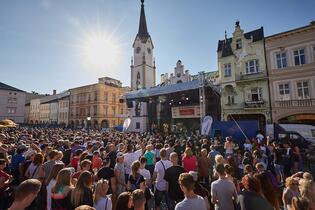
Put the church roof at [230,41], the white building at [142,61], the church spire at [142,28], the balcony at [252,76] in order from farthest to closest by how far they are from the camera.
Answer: the church spire at [142,28] → the white building at [142,61] → the church roof at [230,41] → the balcony at [252,76]

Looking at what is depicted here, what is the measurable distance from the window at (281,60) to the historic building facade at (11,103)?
6753cm

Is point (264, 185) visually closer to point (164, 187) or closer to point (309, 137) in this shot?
point (164, 187)

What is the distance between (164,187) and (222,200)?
1660 millimetres

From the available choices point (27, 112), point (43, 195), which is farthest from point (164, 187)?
point (27, 112)

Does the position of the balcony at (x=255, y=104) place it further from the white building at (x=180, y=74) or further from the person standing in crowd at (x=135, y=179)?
the person standing in crowd at (x=135, y=179)

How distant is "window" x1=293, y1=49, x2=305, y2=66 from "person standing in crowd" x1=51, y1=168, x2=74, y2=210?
22091mm

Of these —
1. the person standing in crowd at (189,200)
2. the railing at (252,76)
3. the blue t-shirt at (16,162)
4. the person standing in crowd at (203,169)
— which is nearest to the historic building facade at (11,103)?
the blue t-shirt at (16,162)

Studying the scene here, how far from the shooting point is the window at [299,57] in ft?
56.8

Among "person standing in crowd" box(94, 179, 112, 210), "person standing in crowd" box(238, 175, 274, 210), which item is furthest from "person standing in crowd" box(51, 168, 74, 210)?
"person standing in crowd" box(238, 175, 274, 210)

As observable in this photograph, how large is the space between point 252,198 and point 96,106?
46765 millimetres

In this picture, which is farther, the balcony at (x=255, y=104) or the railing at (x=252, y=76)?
the railing at (x=252, y=76)

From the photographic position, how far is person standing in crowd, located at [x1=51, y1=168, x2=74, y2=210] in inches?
118

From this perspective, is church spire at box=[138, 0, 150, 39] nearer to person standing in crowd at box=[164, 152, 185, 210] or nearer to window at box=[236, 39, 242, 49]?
window at box=[236, 39, 242, 49]

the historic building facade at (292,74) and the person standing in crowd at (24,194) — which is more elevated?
the historic building facade at (292,74)
